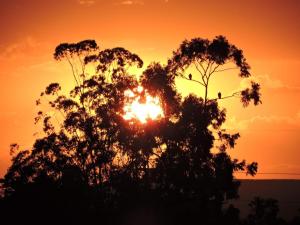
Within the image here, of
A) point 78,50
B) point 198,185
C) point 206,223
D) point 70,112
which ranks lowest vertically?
Answer: point 206,223

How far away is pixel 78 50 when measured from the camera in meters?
50.8

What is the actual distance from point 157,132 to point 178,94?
4052mm

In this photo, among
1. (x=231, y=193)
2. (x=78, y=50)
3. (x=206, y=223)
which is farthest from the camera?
(x=78, y=50)

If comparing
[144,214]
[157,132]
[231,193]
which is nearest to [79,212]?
[144,214]

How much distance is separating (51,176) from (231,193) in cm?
1943

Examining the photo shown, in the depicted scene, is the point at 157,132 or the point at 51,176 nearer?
the point at 157,132

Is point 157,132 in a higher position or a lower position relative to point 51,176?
higher

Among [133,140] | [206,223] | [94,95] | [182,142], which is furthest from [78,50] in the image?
[206,223]

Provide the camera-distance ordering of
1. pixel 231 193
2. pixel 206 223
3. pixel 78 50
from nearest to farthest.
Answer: pixel 206 223
pixel 231 193
pixel 78 50

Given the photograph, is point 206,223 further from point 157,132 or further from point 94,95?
point 94,95

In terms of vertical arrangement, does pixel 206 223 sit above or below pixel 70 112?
below

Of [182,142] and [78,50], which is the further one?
[78,50]

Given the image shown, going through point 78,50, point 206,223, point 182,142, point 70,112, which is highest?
point 78,50

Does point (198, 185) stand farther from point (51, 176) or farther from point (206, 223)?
point (51, 176)
